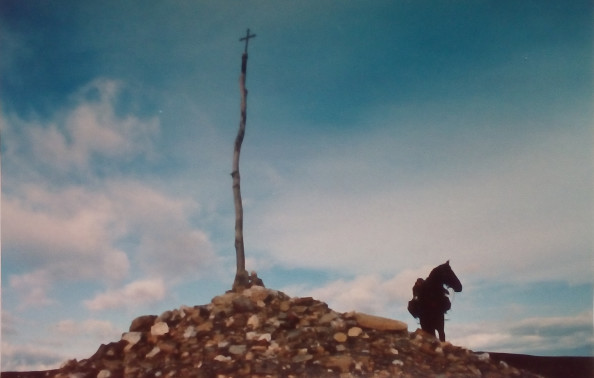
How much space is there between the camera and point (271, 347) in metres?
8.46

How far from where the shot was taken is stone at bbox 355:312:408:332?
32.1 ft

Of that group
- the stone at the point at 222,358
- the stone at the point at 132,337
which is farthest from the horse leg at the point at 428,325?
the stone at the point at 132,337

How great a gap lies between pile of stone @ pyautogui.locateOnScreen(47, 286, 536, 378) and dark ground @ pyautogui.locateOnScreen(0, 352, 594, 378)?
9.29 ft

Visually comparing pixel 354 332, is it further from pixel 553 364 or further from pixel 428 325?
pixel 553 364

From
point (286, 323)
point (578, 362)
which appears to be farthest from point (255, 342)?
point (578, 362)

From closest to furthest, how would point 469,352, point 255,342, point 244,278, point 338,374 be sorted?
point 338,374 < point 255,342 < point 469,352 < point 244,278

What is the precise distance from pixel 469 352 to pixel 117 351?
7.01 meters

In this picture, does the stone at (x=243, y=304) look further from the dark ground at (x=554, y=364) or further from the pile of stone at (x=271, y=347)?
the dark ground at (x=554, y=364)

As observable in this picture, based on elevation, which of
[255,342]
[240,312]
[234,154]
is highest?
[234,154]

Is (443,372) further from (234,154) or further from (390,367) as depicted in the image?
(234,154)

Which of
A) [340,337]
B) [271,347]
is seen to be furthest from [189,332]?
[340,337]

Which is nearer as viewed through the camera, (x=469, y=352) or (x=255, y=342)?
(x=255, y=342)

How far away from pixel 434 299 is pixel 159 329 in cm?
654

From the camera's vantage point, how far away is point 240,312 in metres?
9.98
